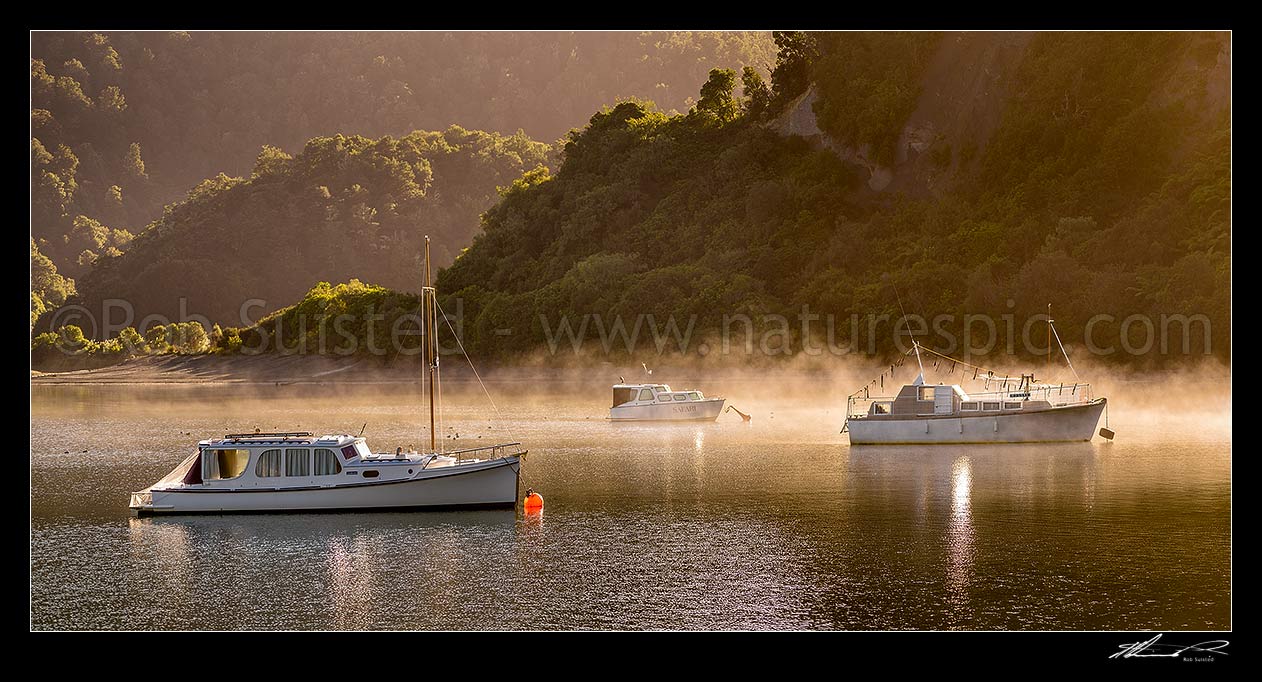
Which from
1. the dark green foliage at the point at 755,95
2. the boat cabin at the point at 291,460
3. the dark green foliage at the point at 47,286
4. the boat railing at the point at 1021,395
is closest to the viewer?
the boat cabin at the point at 291,460

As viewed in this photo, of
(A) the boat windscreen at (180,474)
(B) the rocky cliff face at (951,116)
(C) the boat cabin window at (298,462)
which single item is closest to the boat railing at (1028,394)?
(C) the boat cabin window at (298,462)

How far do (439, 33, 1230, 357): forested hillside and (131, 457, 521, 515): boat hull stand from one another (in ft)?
207

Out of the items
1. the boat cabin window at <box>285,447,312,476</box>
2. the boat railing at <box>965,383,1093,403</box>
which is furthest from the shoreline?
the boat cabin window at <box>285,447,312,476</box>

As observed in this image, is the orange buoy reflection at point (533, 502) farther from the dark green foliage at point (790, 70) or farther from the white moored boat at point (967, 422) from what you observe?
the dark green foliage at point (790, 70)

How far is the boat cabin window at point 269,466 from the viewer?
3859 centimetres

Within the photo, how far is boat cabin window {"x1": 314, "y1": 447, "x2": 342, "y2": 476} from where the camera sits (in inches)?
1517

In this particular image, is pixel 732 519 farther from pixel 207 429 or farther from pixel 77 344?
pixel 77 344

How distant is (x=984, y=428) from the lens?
57125mm

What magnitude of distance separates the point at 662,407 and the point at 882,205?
65156 mm

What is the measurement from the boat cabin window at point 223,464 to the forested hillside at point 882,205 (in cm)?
6694

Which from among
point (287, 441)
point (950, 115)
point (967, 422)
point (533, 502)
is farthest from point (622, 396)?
point (950, 115)

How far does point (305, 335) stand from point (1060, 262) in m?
70.1
